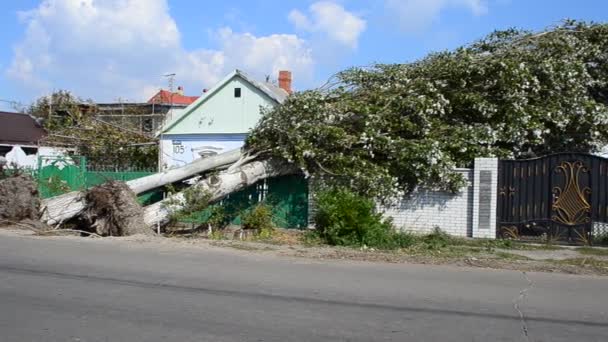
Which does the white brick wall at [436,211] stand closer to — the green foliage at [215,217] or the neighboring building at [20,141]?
the green foliage at [215,217]

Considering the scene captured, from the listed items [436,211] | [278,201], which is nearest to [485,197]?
[436,211]

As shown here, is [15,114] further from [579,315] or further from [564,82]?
[579,315]

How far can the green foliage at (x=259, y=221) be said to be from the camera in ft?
50.1

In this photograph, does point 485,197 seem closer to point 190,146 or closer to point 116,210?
point 116,210

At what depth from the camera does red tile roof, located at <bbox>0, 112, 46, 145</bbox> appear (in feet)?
112

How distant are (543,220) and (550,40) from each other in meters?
4.97

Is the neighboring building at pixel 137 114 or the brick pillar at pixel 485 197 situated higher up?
the neighboring building at pixel 137 114

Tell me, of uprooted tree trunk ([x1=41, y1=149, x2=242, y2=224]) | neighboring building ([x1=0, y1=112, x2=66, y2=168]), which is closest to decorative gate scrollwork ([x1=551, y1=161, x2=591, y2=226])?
uprooted tree trunk ([x1=41, y1=149, x2=242, y2=224])

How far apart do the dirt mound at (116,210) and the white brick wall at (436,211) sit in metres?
5.81

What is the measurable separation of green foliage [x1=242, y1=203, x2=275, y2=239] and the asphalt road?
3555 mm

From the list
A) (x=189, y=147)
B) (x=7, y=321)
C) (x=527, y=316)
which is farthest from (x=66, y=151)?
(x=527, y=316)

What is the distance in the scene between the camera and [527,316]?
7406 millimetres

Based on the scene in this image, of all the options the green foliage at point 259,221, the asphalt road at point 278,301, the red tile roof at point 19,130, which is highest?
the red tile roof at point 19,130

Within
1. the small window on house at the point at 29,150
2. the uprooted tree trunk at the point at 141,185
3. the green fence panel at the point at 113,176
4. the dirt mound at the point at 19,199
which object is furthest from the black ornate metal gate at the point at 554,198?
the small window on house at the point at 29,150
